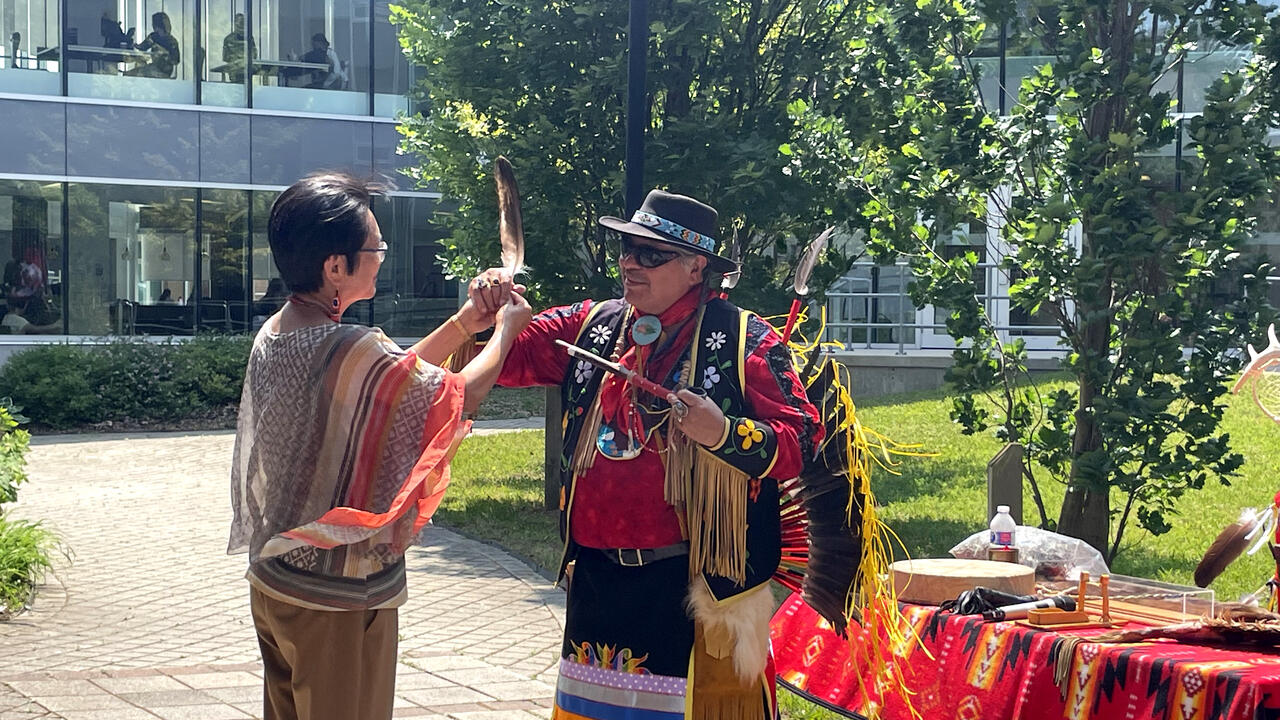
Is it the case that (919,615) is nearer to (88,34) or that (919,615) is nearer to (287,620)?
(287,620)

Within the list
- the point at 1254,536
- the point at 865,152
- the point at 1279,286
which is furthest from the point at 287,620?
the point at 1279,286

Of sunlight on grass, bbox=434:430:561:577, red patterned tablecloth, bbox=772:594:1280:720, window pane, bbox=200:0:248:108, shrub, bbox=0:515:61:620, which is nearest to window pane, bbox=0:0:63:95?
window pane, bbox=200:0:248:108

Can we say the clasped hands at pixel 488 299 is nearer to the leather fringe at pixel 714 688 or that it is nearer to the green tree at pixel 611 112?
the leather fringe at pixel 714 688

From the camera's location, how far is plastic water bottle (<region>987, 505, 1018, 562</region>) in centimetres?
547

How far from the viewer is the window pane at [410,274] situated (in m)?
23.4

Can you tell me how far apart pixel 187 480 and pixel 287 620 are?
1123 centimetres

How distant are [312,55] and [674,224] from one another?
20.1 m

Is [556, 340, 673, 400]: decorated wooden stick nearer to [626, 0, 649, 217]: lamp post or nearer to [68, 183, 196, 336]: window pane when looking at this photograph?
[626, 0, 649, 217]: lamp post

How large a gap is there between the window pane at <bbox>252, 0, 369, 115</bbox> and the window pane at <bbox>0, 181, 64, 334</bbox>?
11.9 ft

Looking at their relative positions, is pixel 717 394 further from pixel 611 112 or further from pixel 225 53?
pixel 225 53

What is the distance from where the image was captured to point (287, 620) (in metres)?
3.25

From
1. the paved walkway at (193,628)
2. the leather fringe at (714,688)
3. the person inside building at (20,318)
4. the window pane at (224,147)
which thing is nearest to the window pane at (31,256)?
the person inside building at (20,318)

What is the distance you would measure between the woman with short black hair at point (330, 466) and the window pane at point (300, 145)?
19356 mm

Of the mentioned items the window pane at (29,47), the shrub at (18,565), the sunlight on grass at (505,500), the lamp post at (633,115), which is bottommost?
the sunlight on grass at (505,500)
